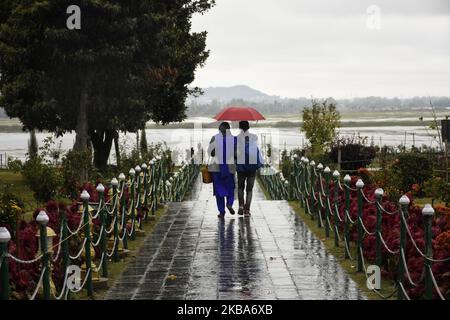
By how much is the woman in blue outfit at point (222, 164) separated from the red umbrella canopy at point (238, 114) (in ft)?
1.07

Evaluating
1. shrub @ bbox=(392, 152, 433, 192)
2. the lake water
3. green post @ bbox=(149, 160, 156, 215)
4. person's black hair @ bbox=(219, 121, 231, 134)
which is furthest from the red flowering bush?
the lake water

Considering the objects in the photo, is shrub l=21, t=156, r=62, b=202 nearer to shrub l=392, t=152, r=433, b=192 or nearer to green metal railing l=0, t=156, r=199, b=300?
green metal railing l=0, t=156, r=199, b=300

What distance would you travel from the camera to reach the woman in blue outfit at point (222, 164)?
1560 cm

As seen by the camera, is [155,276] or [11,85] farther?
[11,85]

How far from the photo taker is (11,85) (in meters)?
30.0

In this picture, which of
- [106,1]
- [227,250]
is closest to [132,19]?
[106,1]

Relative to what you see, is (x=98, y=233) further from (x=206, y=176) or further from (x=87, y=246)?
(x=206, y=176)

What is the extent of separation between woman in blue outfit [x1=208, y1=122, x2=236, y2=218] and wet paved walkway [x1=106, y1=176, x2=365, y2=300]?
17.8 inches

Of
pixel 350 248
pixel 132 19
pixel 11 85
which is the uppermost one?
pixel 132 19
